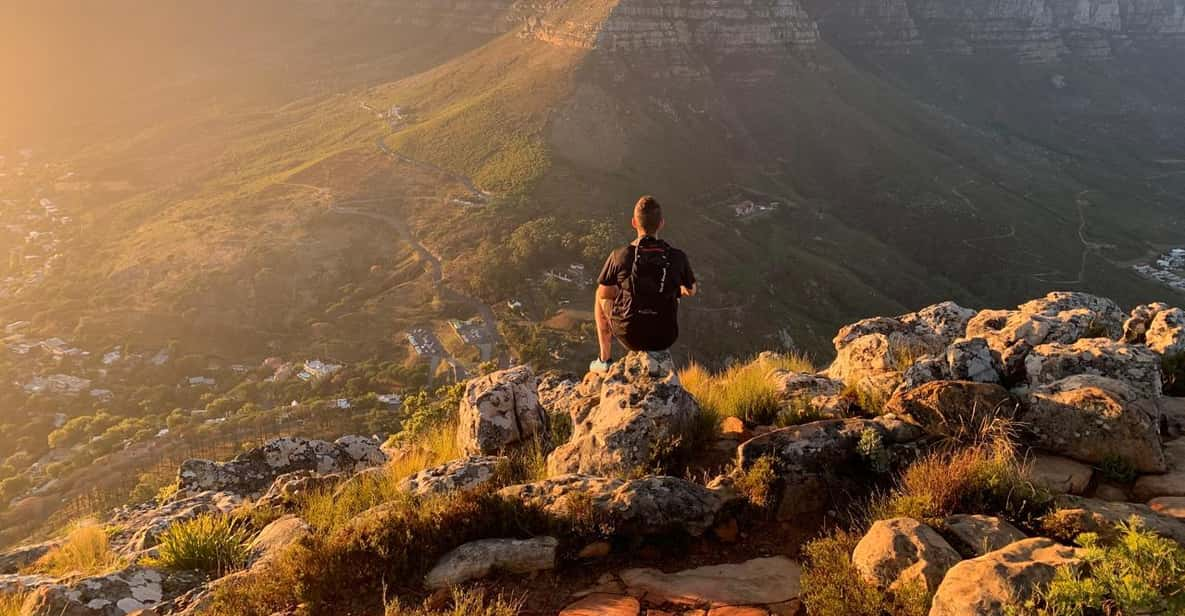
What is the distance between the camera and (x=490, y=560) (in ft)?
20.2

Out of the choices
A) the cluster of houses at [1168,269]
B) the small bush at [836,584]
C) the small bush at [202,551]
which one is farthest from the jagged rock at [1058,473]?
the cluster of houses at [1168,269]

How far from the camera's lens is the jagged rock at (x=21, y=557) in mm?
9945

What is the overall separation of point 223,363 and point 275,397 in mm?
11395

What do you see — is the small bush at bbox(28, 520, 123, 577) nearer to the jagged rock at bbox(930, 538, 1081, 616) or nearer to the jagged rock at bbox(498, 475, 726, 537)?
the jagged rock at bbox(498, 475, 726, 537)

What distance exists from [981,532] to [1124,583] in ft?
4.89

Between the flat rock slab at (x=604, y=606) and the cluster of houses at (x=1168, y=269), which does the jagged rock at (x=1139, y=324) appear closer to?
the flat rock slab at (x=604, y=606)

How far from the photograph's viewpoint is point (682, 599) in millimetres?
5672

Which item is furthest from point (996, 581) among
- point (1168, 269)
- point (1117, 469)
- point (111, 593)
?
point (1168, 269)

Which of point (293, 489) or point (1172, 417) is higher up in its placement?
point (1172, 417)

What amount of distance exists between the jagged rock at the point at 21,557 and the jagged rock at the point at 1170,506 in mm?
13952

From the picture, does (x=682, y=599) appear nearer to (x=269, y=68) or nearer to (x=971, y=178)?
(x=971, y=178)

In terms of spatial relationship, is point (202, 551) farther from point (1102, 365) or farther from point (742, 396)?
point (1102, 365)

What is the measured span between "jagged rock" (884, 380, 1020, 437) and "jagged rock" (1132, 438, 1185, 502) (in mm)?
1280

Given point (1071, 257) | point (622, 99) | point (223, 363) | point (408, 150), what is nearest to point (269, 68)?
point (408, 150)
